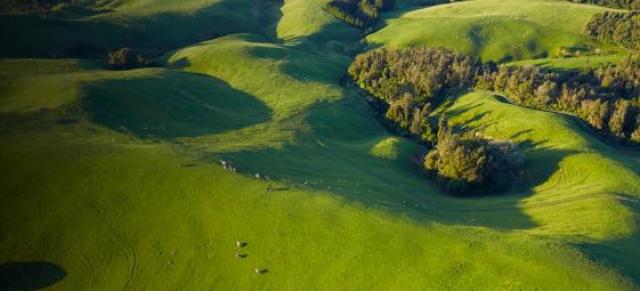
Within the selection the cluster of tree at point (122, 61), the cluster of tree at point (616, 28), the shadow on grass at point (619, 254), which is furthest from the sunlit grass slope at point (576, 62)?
the cluster of tree at point (122, 61)

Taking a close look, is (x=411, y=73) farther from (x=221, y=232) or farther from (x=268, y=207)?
(x=221, y=232)

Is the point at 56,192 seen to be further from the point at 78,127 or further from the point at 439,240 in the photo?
the point at 439,240

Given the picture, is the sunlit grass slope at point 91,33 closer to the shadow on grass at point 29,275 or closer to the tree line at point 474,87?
the tree line at point 474,87

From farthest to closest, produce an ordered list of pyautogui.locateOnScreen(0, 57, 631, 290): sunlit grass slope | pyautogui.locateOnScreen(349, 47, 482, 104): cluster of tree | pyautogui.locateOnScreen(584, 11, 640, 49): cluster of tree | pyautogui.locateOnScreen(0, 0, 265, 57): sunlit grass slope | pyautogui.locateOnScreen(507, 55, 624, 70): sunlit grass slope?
1. pyautogui.locateOnScreen(584, 11, 640, 49): cluster of tree
2. pyautogui.locateOnScreen(507, 55, 624, 70): sunlit grass slope
3. pyautogui.locateOnScreen(0, 0, 265, 57): sunlit grass slope
4. pyautogui.locateOnScreen(349, 47, 482, 104): cluster of tree
5. pyautogui.locateOnScreen(0, 57, 631, 290): sunlit grass slope

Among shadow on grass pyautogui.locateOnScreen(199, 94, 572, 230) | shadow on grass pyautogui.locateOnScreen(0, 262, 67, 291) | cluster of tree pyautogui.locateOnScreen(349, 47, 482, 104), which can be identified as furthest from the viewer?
cluster of tree pyautogui.locateOnScreen(349, 47, 482, 104)

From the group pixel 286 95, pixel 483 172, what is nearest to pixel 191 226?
pixel 483 172

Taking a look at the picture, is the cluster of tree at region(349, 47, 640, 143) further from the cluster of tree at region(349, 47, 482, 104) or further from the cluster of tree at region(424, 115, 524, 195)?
the cluster of tree at region(424, 115, 524, 195)

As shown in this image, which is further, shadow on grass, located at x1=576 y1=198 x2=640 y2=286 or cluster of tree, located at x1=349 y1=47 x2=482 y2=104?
cluster of tree, located at x1=349 y1=47 x2=482 y2=104

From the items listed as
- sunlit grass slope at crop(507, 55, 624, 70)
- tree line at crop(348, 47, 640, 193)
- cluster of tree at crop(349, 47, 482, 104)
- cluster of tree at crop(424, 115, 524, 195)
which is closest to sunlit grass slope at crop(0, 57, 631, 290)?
cluster of tree at crop(424, 115, 524, 195)
